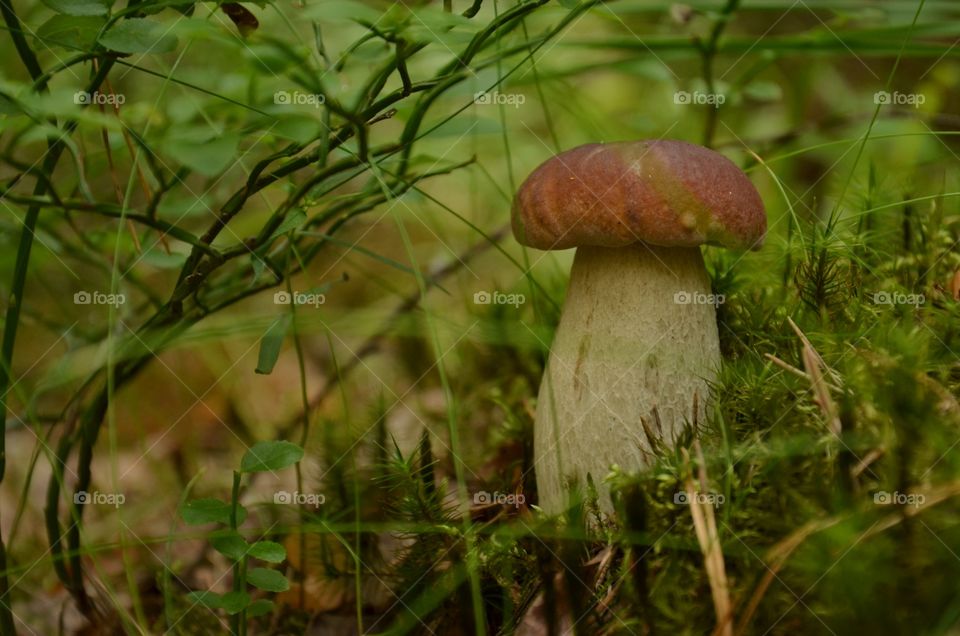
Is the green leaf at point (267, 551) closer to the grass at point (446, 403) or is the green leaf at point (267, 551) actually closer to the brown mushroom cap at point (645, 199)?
the grass at point (446, 403)

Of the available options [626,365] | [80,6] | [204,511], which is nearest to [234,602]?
[204,511]

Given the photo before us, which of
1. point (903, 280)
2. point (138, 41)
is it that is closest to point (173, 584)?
point (138, 41)

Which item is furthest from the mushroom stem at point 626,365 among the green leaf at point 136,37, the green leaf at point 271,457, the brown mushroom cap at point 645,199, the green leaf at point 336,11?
the green leaf at point 136,37

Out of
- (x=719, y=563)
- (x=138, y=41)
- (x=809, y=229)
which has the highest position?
(x=138, y=41)

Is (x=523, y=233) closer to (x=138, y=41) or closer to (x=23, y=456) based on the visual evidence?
(x=138, y=41)

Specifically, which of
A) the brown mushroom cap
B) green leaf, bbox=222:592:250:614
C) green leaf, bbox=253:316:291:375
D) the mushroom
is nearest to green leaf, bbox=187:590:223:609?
green leaf, bbox=222:592:250:614
